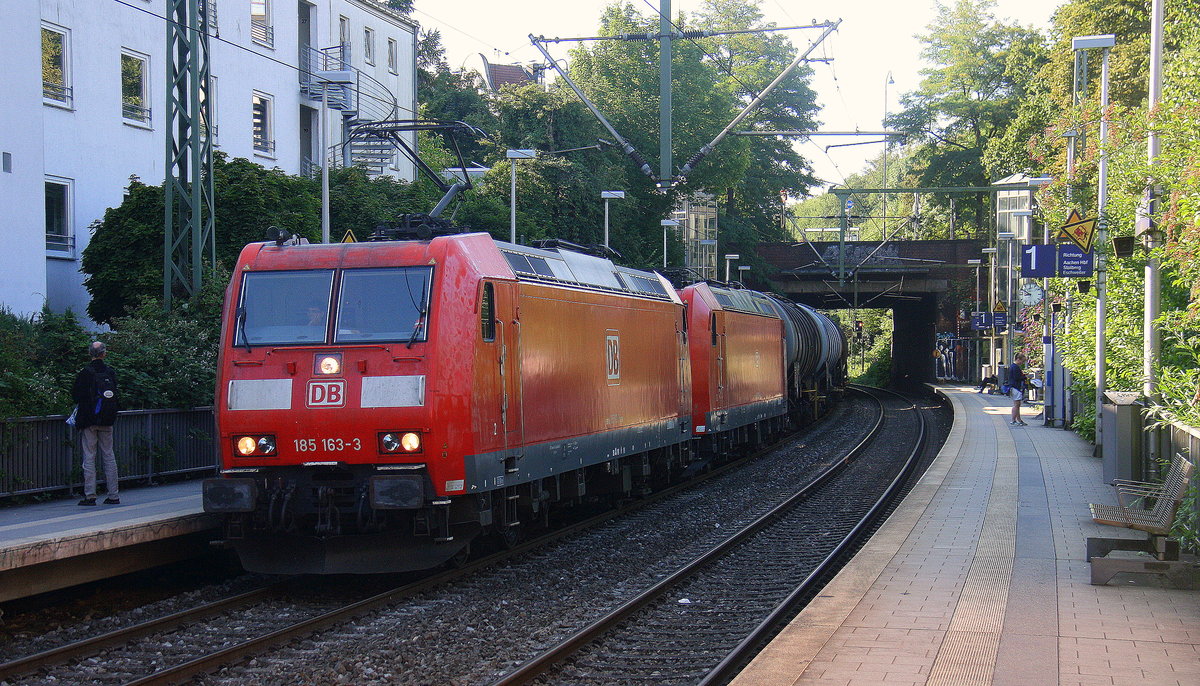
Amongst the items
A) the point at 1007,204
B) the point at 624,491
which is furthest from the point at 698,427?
the point at 1007,204

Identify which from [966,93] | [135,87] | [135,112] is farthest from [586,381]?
[966,93]

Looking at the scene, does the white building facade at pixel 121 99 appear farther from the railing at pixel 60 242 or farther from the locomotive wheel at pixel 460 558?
the locomotive wheel at pixel 460 558

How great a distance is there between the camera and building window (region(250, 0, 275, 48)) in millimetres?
31609

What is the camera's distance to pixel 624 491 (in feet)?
51.3

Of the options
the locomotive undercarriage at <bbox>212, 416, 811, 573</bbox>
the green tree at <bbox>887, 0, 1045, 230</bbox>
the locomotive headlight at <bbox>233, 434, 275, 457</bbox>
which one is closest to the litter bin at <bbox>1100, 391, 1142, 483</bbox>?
the locomotive undercarriage at <bbox>212, 416, 811, 573</bbox>

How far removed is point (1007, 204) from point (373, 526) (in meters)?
50.0

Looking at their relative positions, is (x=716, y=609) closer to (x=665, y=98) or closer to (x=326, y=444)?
(x=326, y=444)

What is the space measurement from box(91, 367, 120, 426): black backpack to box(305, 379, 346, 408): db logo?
2918mm

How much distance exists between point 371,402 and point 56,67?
18269 mm

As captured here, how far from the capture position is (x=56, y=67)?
24.6m

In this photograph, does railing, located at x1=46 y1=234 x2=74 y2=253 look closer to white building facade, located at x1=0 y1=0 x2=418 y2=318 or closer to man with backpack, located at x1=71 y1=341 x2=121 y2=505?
white building facade, located at x1=0 y1=0 x2=418 y2=318

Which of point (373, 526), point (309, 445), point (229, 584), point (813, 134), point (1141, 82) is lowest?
point (229, 584)

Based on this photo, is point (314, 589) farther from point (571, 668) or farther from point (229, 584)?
point (571, 668)

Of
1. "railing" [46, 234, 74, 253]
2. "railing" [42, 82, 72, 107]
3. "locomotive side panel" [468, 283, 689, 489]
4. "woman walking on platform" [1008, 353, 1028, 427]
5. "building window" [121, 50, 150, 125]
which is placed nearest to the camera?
"locomotive side panel" [468, 283, 689, 489]
